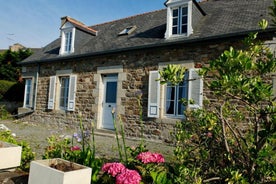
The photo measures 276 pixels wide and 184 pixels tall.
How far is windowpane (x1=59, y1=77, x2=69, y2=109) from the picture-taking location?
10.4 meters

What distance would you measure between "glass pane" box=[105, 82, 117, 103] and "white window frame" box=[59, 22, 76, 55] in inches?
109

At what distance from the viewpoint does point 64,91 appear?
10562 mm

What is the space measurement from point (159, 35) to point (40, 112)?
22.8ft

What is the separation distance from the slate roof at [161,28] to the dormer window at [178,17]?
12.8 inches

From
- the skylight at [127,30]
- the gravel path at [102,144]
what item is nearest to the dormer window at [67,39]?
the skylight at [127,30]

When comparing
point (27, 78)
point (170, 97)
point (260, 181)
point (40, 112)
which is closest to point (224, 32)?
point (170, 97)

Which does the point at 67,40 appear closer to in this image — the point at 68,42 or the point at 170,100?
the point at 68,42

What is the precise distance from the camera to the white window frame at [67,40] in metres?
10.4

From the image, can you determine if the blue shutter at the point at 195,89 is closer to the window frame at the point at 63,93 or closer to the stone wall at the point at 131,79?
the stone wall at the point at 131,79

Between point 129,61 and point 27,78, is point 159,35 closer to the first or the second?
point 129,61

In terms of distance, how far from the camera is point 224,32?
6438 millimetres

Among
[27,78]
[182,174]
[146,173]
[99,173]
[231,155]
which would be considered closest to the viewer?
[182,174]

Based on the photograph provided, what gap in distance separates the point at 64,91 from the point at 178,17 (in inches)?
238

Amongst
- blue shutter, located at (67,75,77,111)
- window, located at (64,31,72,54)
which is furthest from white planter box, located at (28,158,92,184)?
window, located at (64,31,72,54)
